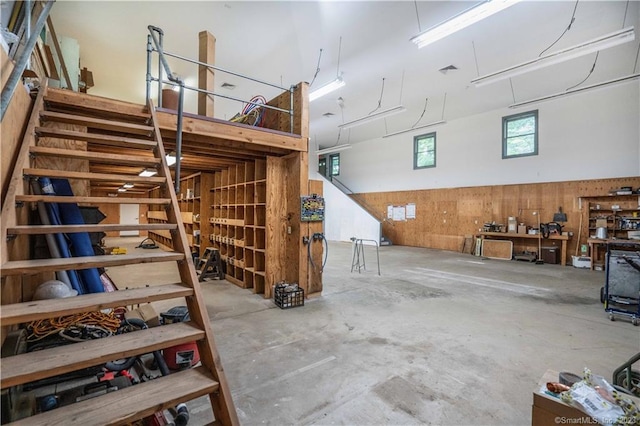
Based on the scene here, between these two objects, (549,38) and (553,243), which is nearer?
(549,38)

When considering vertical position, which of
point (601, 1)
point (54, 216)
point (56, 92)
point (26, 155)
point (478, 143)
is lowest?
point (54, 216)

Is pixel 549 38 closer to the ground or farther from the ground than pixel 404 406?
farther from the ground

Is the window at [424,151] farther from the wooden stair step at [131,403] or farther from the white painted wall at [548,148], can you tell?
the wooden stair step at [131,403]

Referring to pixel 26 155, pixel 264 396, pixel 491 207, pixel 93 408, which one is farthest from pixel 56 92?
pixel 491 207

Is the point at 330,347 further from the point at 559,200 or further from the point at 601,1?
the point at 559,200

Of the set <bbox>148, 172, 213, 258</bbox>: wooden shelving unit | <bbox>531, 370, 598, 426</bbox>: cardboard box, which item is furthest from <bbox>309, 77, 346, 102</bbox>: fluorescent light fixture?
<bbox>531, 370, 598, 426</bbox>: cardboard box

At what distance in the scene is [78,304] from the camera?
5.03ft

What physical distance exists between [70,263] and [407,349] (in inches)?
117

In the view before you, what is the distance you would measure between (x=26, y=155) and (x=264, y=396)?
2.47m

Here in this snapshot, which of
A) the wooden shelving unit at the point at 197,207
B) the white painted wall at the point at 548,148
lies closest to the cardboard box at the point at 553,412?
the wooden shelving unit at the point at 197,207

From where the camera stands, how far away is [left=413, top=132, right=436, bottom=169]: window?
1169 centimetres

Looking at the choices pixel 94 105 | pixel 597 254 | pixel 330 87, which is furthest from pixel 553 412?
pixel 597 254

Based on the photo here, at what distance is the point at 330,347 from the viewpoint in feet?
10.2

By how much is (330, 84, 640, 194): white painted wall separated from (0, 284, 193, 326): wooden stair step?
10.4 m
